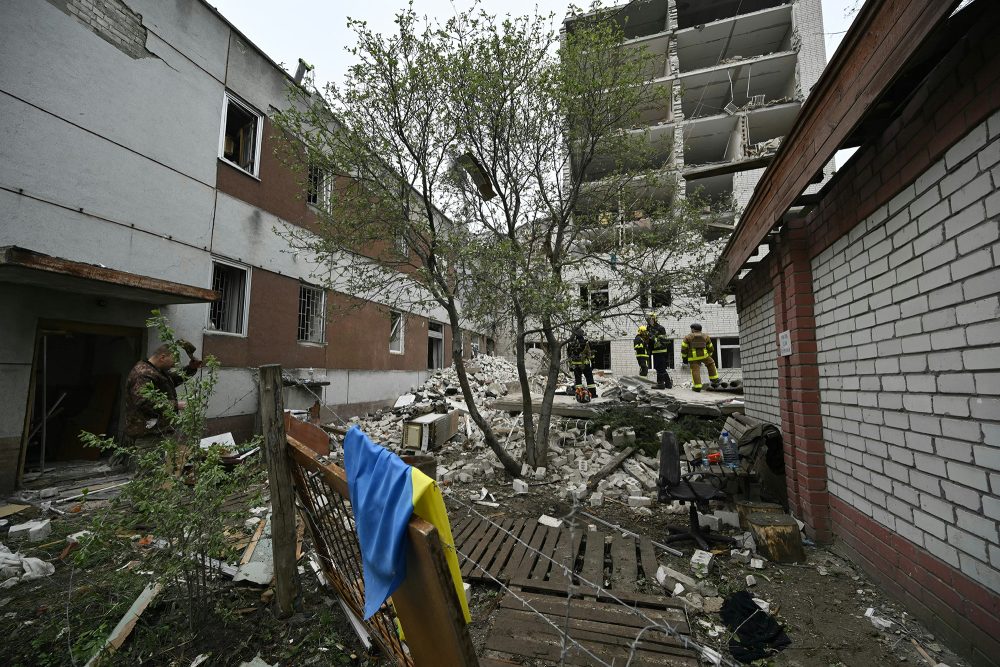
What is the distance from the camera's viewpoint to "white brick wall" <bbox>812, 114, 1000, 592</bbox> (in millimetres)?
2217

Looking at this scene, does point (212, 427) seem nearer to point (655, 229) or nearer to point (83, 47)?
point (83, 47)

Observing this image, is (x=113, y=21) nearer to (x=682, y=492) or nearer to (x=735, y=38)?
(x=682, y=492)

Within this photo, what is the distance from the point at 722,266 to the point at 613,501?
3878mm

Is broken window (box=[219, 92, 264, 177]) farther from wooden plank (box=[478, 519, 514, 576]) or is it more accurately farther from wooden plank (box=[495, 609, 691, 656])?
wooden plank (box=[495, 609, 691, 656])

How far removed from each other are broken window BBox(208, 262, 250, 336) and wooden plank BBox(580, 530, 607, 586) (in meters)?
7.61

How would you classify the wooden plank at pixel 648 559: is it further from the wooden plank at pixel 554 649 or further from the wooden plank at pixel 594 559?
the wooden plank at pixel 554 649

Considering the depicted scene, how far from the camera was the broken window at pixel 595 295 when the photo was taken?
6.14 metres

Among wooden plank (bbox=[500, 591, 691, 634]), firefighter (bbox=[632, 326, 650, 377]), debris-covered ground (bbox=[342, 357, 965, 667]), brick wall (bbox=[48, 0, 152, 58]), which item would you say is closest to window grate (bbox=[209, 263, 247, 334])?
brick wall (bbox=[48, 0, 152, 58])

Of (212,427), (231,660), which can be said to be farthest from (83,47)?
(231,660)

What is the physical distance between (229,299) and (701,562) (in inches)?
360

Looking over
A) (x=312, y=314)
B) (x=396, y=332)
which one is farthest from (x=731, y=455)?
(x=396, y=332)

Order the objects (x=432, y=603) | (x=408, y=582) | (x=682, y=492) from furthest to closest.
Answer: (x=682, y=492), (x=408, y=582), (x=432, y=603)

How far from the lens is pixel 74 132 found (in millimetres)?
5742

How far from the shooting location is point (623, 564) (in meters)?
3.95
